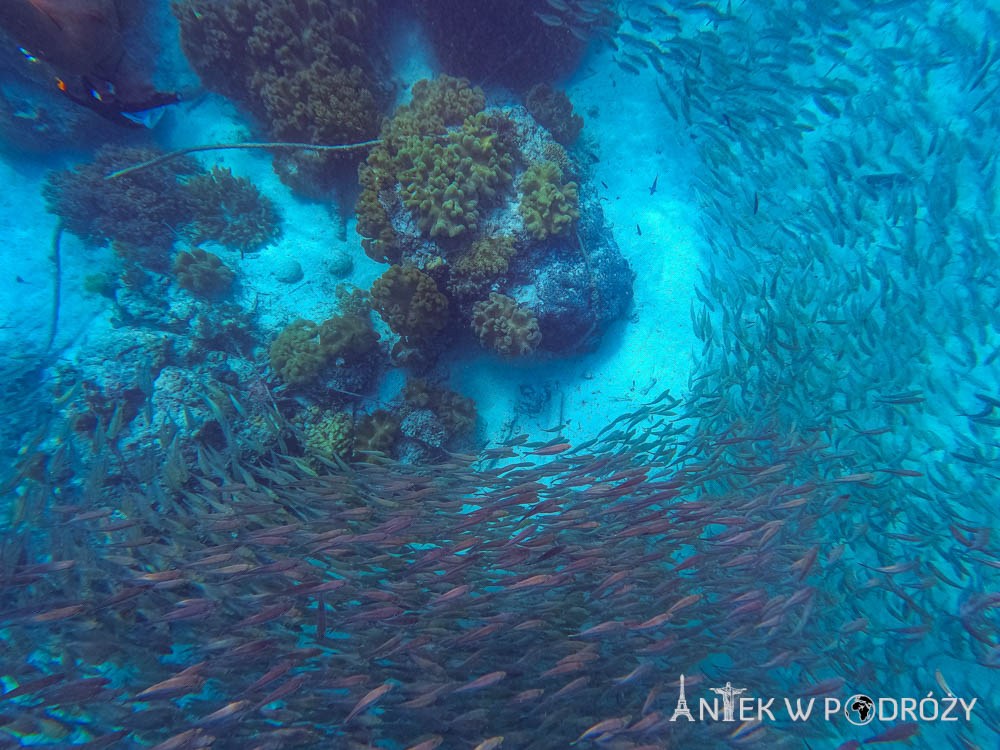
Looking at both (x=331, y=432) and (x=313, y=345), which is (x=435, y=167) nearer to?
(x=313, y=345)

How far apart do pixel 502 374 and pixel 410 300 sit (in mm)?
1957

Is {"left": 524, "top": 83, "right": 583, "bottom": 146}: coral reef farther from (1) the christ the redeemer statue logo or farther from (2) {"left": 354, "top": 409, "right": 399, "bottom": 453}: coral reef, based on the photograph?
(1) the christ the redeemer statue logo

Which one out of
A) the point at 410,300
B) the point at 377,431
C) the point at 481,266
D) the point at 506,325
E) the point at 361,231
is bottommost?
the point at 377,431

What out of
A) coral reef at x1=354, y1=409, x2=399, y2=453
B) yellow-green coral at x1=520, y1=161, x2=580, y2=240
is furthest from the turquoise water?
yellow-green coral at x1=520, y1=161, x2=580, y2=240

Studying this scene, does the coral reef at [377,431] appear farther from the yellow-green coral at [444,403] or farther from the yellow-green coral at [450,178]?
the yellow-green coral at [450,178]

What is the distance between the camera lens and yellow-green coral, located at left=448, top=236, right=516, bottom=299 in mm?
6293

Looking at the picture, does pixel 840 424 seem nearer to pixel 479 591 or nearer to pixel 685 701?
pixel 685 701

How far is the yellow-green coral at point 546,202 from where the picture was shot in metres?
6.37

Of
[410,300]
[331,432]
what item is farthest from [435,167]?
[331,432]

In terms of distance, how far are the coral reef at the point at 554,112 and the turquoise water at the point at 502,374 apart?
2.8 inches

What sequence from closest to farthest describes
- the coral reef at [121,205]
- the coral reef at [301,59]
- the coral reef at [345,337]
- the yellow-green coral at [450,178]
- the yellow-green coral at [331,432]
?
1. the yellow-green coral at [450,178]
2. the yellow-green coral at [331,432]
3. the coral reef at [345,337]
4. the coral reef at [301,59]
5. the coral reef at [121,205]

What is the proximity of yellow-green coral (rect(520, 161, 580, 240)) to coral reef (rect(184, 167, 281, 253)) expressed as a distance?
4.69 m

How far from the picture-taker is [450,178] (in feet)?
20.7

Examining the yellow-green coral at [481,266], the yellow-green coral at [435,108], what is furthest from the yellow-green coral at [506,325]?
the yellow-green coral at [435,108]
